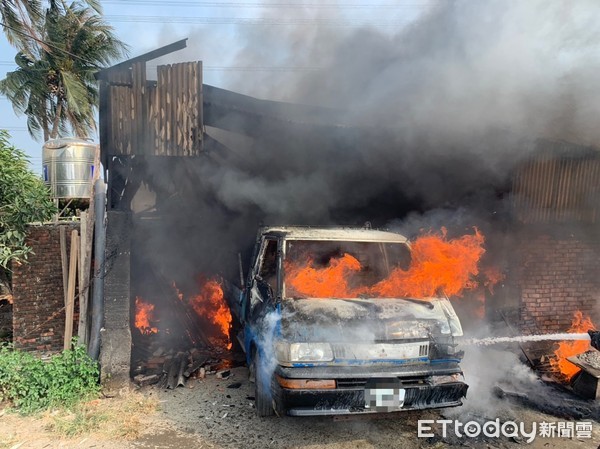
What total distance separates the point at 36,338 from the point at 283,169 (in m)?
4.83

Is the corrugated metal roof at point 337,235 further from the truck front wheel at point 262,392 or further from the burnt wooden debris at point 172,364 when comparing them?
the burnt wooden debris at point 172,364

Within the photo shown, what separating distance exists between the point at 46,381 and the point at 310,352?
340 centimetres

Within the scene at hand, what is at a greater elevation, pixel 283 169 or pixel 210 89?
pixel 210 89

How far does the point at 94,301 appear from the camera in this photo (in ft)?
18.3

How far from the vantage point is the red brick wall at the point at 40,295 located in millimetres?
6156

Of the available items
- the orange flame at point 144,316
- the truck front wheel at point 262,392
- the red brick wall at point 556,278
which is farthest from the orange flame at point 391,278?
the orange flame at point 144,316

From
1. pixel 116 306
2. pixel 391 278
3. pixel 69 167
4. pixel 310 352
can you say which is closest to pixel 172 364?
pixel 116 306

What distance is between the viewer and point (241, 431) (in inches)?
163

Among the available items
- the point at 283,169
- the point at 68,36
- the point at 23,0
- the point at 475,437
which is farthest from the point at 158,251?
the point at 68,36

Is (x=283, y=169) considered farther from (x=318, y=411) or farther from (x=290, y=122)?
(x=318, y=411)

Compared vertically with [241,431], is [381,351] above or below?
above

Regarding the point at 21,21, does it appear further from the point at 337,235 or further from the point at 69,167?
the point at 337,235

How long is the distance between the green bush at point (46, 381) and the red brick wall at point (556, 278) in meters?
6.76

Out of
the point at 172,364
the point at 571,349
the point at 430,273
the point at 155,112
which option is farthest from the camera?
the point at 571,349
